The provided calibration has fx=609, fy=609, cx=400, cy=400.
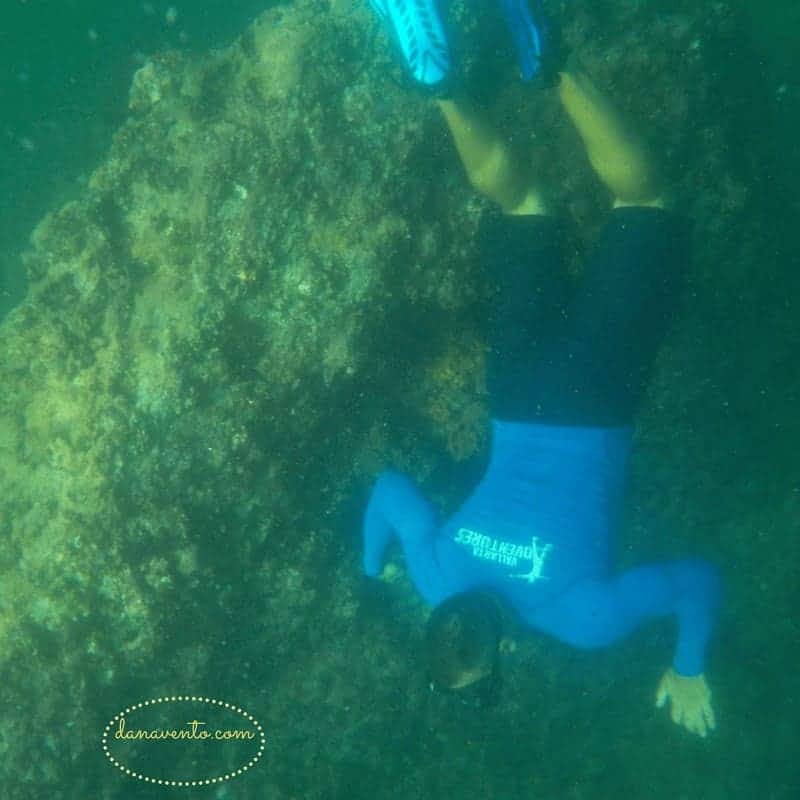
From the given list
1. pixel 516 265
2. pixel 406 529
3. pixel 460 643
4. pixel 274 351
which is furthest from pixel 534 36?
pixel 460 643

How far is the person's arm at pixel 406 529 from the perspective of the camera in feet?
12.4

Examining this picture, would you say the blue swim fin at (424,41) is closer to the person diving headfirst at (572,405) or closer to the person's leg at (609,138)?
the person diving headfirst at (572,405)

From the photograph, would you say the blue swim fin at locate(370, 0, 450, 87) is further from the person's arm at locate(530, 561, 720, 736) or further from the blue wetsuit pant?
the person's arm at locate(530, 561, 720, 736)

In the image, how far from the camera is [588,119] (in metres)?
3.36

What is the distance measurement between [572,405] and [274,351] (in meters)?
1.83

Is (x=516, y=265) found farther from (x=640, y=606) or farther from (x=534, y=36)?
(x=640, y=606)

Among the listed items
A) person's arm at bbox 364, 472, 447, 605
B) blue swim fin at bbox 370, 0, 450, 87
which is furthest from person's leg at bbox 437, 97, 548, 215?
person's arm at bbox 364, 472, 447, 605

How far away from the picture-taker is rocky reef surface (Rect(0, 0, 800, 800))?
12.1ft

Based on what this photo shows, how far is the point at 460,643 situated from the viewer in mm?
3082

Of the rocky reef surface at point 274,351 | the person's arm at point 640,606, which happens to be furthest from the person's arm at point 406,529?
the person's arm at point 640,606

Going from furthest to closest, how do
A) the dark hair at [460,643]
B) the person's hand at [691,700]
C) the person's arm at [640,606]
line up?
the person's hand at [691,700], the person's arm at [640,606], the dark hair at [460,643]

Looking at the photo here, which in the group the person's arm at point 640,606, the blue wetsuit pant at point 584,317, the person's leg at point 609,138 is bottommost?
the person's arm at point 640,606

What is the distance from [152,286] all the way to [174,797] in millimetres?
3571

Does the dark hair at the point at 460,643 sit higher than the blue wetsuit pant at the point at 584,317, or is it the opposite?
the blue wetsuit pant at the point at 584,317
